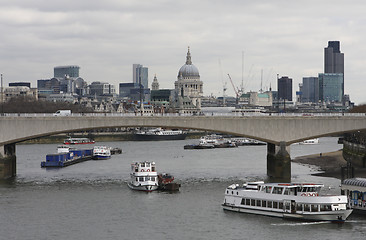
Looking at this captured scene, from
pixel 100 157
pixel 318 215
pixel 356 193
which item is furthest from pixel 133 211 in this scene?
pixel 100 157

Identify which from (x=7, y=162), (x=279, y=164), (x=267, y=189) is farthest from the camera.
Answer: (x=7, y=162)

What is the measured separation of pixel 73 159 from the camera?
341ft

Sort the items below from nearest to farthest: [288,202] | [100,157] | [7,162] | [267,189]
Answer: [288,202] → [267,189] → [7,162] → [100,157]

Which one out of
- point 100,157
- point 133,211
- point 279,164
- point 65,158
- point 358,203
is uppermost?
point 279,164

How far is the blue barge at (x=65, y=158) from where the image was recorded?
95062 millimetres

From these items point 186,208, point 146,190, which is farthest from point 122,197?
point 186,208

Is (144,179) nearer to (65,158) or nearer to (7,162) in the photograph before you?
(7,162)

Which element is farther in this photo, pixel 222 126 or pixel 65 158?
pixel 65 158

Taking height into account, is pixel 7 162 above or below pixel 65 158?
above

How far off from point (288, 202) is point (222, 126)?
85.2ft

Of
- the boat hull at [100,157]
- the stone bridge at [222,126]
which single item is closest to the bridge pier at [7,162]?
the stone bridge at [222,126]

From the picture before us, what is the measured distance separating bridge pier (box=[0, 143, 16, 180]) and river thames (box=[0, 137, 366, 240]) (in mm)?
1584

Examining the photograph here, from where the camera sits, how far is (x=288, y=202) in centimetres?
5459

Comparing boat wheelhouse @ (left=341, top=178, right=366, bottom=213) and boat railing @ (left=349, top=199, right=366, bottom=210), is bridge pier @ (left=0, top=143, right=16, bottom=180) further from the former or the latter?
boat railing @ (left=349, top=199, right=366, bottom=210)
